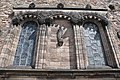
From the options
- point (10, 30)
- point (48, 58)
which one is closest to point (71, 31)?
point (48, 58)

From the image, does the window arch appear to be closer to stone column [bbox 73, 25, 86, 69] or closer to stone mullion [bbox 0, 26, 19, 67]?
stone column [bbox 73, 25, 86, 69]

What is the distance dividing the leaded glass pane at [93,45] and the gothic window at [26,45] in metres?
2.04

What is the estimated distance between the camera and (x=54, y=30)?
8320mm

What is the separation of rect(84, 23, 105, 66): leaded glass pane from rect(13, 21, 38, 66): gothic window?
6.68 feet

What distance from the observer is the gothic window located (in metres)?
7.31

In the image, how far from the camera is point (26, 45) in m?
7.91

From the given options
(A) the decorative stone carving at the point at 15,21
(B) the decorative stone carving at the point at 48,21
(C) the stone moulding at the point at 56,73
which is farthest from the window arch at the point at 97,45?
(A) the decorative stone carving at the point at 15,21

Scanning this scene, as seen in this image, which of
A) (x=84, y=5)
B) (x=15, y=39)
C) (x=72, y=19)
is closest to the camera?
(x=15, y=39)

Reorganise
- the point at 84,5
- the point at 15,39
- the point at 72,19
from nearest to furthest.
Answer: the point at 15,39, the point at 72,19, the point at 84,5

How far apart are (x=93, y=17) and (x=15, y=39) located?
334 centimetres

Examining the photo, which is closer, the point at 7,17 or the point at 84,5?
the point at 7,17

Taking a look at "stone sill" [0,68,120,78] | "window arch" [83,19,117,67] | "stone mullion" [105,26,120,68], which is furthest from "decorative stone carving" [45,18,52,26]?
"stone sill" [0,68,120,78]

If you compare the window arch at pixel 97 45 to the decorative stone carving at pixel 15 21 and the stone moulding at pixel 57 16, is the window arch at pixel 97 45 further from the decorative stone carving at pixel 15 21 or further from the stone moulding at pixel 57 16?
the decorative stone carving at pixel 15 21

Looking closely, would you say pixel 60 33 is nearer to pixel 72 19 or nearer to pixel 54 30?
pixel 54 30
